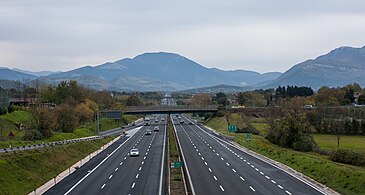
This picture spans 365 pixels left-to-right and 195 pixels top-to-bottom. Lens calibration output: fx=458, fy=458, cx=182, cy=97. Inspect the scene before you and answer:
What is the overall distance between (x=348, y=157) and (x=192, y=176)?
20.3 metres

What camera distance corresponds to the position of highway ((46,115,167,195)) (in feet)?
132

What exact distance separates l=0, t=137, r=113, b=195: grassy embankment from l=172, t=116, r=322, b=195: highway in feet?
48.8

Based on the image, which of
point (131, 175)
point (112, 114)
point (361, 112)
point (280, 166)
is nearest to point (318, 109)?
point (361, 112)

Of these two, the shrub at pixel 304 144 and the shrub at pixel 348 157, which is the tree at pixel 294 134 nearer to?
the shrub at pixel 304 144

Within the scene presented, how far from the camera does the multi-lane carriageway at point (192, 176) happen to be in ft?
128

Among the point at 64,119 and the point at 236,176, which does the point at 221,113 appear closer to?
the point at 64,119

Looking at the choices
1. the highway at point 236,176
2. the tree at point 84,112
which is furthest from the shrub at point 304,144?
the tree at point 84,112

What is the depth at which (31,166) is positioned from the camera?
47.7 metres

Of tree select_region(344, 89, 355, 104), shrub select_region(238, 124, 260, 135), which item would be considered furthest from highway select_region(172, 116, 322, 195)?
tree select_region(344, 89, 355, 104)

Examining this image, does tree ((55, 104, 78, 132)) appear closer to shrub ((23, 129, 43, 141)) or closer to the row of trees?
the row of trees

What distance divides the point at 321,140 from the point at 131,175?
172ft

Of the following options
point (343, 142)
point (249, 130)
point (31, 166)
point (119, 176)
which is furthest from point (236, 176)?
point (249, 130)

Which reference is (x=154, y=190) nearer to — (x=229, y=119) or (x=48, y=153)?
(x=48, y=153)

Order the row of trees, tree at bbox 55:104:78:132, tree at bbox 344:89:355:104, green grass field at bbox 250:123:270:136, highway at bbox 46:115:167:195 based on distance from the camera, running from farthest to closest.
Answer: tree at bbox 344:89:355:104 → green grass field at bbox 250:123:270:136 → tree at bbox 55:104:78:132 → the row of trees → highway at bbox 46:115:167:195
